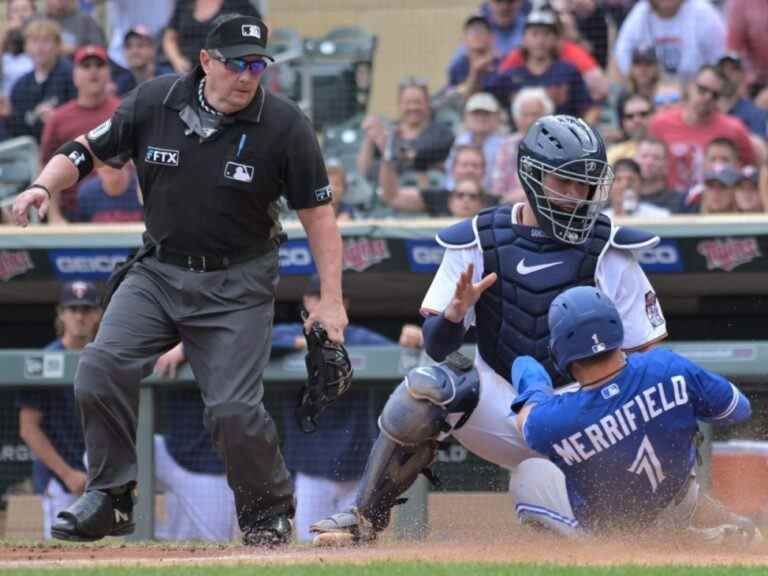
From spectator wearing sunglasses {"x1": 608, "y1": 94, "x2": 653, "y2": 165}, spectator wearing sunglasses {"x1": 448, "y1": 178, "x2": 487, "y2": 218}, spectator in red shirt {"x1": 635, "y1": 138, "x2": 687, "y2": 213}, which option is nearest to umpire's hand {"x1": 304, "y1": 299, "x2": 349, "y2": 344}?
spectator wearing sunglasses {"x1": 448, "y1": 178, "x2": 487, "y2": 218}

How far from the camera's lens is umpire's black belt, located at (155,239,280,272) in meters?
5.23

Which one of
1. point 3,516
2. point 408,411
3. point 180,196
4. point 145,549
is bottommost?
point 3,516

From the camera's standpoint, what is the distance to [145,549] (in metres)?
5.40

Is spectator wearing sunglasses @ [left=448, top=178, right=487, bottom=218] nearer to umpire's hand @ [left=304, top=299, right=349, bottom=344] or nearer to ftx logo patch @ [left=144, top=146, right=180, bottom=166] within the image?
umpire's hand @ [left=304, top=299, right=349, bottom=344]

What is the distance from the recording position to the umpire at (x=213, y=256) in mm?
5082

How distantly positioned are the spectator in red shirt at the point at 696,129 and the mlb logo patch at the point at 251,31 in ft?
13.0

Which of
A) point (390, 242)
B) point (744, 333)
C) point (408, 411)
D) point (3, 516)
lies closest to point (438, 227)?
point (390, 242)

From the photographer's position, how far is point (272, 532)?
529 cm

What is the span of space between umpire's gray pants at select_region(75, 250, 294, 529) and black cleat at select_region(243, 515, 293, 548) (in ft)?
0.09

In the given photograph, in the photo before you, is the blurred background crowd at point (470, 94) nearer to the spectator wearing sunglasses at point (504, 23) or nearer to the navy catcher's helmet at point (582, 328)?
the spectator wearing sunglasses at point (504, 23)

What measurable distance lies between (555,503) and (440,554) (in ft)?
1.68

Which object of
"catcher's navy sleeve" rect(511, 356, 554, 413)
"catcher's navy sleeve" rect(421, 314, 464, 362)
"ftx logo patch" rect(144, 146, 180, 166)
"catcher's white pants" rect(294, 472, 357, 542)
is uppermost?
"ftx logo patch" rect(144, 146, 180, 166)

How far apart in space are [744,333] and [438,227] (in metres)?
1.98

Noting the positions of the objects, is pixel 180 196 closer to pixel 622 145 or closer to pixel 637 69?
pixel 622 145
